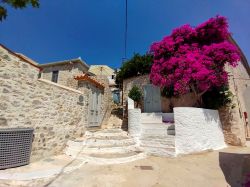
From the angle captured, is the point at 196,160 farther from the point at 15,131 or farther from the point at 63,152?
the point at 15,131

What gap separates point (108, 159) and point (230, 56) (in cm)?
773

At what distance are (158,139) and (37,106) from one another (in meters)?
5.17

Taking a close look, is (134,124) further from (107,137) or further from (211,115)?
(211,115)

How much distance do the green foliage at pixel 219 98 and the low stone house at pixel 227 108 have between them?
326mm

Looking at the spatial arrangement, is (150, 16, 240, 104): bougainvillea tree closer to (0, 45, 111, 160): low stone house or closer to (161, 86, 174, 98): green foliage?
(161, 86, 174, 98): green foliage

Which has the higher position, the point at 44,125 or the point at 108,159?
the point at 44,125

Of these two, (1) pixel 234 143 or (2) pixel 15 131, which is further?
(1) pixel 234 143

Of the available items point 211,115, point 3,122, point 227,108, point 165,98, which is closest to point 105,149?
point 3,122

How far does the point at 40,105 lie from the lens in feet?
19.3

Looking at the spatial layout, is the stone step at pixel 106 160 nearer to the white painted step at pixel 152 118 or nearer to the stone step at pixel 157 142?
the stone step at pixel 157 142

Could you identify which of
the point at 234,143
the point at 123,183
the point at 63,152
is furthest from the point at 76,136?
the point at 234,143

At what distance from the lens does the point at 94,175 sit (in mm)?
4539

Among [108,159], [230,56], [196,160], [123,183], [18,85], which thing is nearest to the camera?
[123,183]

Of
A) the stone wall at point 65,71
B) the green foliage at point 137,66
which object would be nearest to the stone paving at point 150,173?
the green foliage at point 137,66
